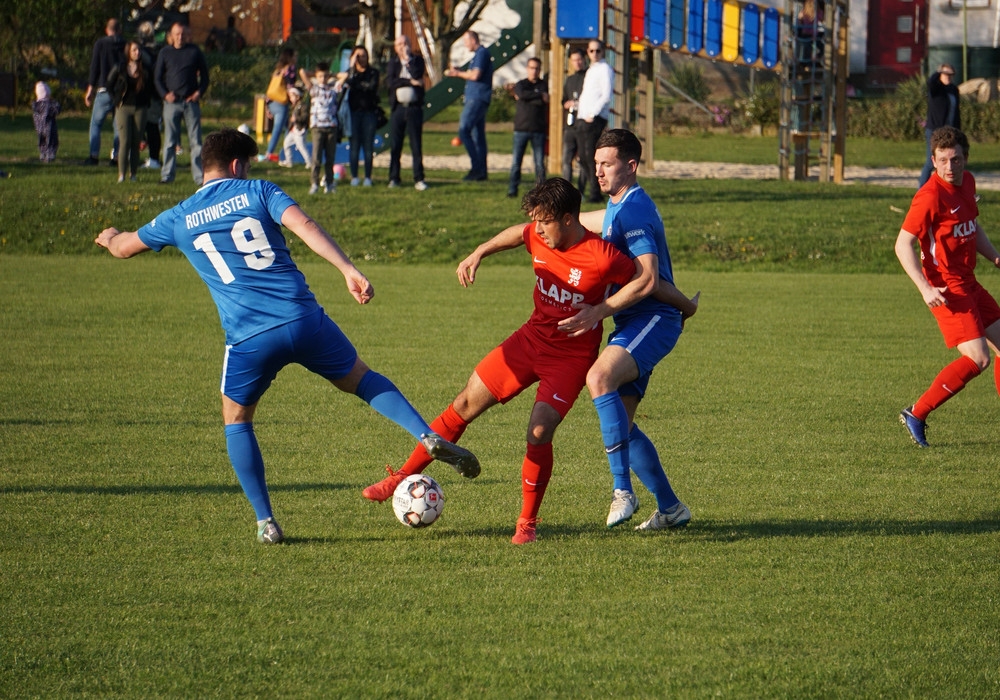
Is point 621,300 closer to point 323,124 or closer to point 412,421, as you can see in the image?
point 412,421

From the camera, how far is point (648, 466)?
5805mm

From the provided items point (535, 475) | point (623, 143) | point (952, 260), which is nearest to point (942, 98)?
point (952, 260)

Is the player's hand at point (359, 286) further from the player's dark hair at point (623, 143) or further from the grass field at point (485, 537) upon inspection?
the player's dark hair at point (623, 143)

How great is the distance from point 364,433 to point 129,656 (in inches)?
151

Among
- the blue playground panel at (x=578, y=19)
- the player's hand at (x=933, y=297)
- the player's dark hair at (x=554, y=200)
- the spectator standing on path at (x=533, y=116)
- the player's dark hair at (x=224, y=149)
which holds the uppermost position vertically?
the blue playground panel at (x=578, y=19)

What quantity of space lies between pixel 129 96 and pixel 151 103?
0.70 metres

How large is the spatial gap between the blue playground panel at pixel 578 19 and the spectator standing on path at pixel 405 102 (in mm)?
2876

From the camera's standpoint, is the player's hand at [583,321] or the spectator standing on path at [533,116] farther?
the spectator standing on path at [533,116]

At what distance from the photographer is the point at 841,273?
17.5 meters

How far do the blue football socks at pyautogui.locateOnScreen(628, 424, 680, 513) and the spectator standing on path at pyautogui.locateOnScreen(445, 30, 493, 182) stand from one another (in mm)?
13905

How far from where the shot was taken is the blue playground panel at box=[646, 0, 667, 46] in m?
22.6

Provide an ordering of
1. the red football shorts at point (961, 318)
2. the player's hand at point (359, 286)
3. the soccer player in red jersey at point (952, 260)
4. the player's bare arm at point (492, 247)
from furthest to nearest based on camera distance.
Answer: the red football shorts at point (961, 318) → the soccer player in red jersey at point (952, 260) → the player's bare arm at point (492, 247) → the player's hand at point (359, 286)

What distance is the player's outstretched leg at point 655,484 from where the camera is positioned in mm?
5805

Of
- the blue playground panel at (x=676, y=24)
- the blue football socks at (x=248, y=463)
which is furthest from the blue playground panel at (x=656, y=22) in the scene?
the blue football socks at (x=248, y=463)
